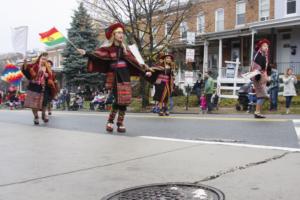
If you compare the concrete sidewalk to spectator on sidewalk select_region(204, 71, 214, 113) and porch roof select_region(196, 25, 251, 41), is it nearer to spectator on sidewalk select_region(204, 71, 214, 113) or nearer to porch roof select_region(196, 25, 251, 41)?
spectator on sidewalk select_region(204, 71, 214, 113)

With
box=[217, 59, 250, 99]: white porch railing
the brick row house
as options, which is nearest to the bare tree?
the brick row house

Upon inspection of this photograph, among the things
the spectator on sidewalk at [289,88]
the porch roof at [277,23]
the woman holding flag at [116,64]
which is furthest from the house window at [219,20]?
the woman holding flag at [116,64]

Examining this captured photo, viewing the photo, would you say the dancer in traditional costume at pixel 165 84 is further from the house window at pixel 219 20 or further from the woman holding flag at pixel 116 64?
the house window at pixel 219 20

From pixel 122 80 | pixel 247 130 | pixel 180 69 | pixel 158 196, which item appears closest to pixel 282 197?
pixel 158 196

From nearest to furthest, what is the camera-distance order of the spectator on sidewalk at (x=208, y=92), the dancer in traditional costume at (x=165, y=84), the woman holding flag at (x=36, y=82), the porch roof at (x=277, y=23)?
1. the woman holding flag at (x=36, y=82)
2. the dancer in traditional costume at (x=165, y=84)
3. the spectator on sidewalk at (x=208, y=92)
4. the porch roof at (x=277, y=23)

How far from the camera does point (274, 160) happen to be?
5.30 m

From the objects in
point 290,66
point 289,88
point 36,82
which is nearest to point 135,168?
point 36,82

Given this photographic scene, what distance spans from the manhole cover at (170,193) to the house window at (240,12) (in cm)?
3034

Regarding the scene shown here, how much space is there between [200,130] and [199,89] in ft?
47.3

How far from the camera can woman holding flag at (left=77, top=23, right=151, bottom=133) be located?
338 inches

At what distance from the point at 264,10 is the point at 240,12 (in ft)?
7.48

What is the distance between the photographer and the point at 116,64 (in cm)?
866

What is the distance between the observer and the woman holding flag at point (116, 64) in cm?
858

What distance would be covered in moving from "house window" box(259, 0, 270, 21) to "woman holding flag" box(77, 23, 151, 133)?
24.6m
